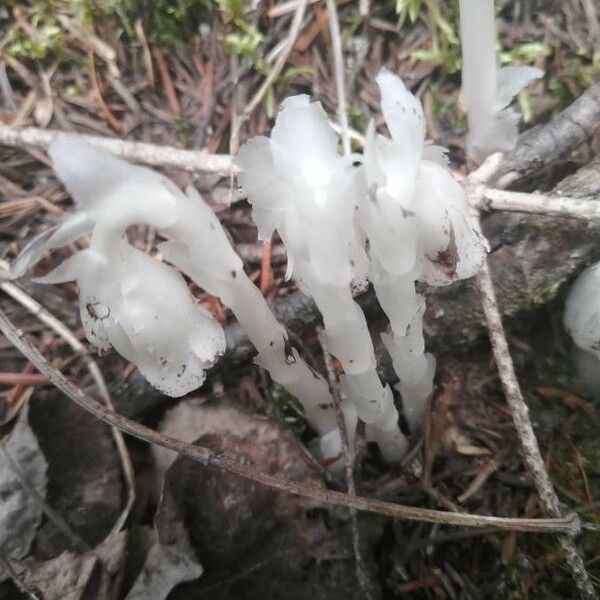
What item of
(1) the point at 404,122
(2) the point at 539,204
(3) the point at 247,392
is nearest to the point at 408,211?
(1) the point at 404,122

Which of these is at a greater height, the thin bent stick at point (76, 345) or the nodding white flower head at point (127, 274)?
the nodding white flower head at point (127, 274)

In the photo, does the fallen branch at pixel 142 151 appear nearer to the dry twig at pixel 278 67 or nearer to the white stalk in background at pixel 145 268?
the dry twig at pixel 278 67

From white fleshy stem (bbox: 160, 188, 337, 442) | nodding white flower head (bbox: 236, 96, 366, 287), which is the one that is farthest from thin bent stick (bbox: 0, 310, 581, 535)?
nodding white flower head (bbox: 236, 96, 366, 287)

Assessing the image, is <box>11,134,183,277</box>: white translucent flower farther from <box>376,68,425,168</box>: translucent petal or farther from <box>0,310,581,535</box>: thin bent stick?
<box>0,310,581,535</box>: thin bent stick

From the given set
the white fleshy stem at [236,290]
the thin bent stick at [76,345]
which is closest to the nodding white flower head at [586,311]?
the white fleshy stem at [236,290]

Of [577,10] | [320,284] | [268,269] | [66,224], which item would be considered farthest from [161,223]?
[577,10]

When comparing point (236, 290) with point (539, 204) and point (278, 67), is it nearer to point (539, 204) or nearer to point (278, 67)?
point (539, 204)
